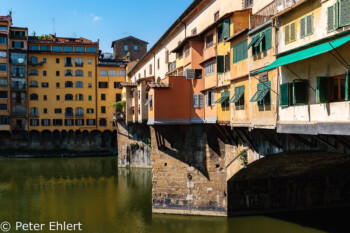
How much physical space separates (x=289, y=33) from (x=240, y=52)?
171 inches

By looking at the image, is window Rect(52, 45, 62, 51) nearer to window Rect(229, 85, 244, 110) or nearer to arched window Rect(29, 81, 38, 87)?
arched window Rect(29, 81, 38, 87)

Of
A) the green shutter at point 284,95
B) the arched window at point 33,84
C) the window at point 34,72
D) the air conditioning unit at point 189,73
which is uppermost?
the window at point 34,72

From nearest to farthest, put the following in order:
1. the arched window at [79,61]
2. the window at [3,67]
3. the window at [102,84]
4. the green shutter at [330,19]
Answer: the green shutter at [330,19], the window at [3,67], the arched window at [79,61], the window at [102,84]

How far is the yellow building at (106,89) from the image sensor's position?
66250 mm

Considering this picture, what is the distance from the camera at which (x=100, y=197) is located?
3089 centimetres

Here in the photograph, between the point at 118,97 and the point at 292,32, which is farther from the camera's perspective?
the point at 118,97

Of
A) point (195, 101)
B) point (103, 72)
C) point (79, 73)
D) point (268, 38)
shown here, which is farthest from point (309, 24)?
point (79, 73)

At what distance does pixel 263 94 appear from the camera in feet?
48.6

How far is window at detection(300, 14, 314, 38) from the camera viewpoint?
12078 millimetres

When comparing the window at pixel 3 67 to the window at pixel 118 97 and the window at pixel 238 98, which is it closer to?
the window at pixel 118 97

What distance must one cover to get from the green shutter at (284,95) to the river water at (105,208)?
10725 millimetres

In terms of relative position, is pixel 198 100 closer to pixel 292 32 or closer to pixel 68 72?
pixel 292 32

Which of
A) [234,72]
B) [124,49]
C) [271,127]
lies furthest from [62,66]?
[271,127]

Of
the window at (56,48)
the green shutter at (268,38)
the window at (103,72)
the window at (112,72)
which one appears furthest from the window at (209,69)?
the window at (56,48)
